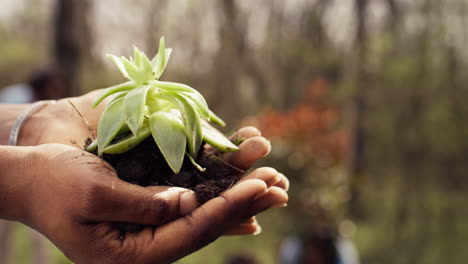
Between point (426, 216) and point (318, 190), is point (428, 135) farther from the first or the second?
point (318, 190)

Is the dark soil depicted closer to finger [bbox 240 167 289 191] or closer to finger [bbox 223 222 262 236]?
finger [bbox 240 167 289 191]

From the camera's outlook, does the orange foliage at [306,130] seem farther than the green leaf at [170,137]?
Yes

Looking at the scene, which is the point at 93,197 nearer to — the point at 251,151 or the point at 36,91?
the point at 251,151

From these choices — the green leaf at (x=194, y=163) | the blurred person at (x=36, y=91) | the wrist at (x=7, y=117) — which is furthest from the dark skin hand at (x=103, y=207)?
the blurred person at (x=36, y=91)

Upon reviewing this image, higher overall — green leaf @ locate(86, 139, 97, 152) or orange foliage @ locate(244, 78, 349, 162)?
green leaf @ locate(86, 139, 97, 152)

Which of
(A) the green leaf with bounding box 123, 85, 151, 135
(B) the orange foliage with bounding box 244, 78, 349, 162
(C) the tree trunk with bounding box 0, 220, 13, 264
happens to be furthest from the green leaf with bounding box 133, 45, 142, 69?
(B) the orange foliage with bounding box 244, 78, 349, 162

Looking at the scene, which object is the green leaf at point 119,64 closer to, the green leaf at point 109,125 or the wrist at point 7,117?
the green leaf at point 109,125
